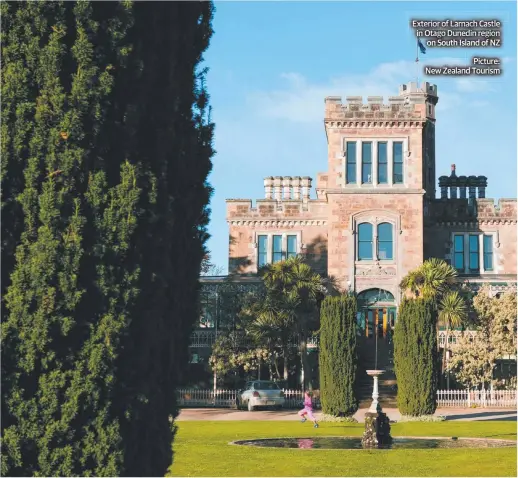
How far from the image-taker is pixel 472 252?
53.1m

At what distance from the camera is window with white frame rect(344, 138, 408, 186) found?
161ft

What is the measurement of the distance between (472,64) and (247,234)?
49.5 ft

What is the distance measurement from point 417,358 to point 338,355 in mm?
2747

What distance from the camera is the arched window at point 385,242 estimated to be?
160 feet

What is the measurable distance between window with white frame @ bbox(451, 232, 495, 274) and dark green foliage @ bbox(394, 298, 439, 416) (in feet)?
56.1

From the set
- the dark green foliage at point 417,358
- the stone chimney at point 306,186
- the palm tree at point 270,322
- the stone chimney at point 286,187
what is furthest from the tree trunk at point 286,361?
the stone chimney at point 306,186

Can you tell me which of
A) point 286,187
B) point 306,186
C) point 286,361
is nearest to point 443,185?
point 306,186

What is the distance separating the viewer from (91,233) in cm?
1082

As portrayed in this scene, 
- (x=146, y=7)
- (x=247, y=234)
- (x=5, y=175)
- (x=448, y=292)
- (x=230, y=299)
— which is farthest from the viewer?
(x=247, y=234)

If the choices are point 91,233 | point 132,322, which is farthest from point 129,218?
point 132,322

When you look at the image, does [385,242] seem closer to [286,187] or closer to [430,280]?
[430,280]

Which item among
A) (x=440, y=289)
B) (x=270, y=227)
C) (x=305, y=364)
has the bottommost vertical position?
(x=305, y=364)

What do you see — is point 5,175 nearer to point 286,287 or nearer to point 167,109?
point 167,109

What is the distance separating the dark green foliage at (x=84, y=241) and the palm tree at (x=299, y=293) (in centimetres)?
3278
